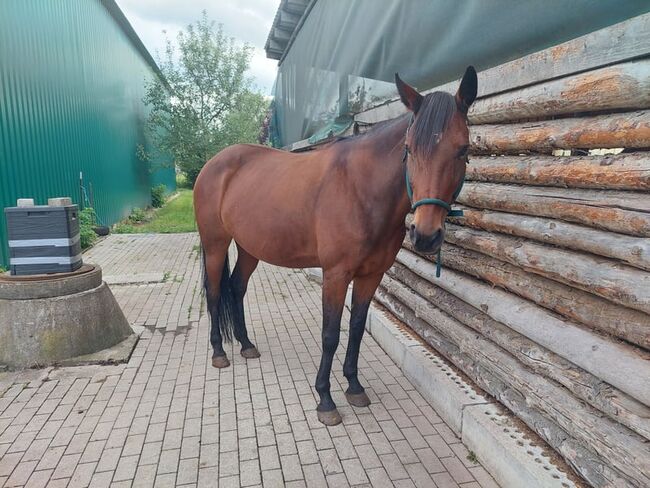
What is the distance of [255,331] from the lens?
14.2 feet

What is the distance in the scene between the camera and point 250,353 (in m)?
3.70

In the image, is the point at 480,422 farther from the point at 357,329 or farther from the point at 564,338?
the point at 357,329

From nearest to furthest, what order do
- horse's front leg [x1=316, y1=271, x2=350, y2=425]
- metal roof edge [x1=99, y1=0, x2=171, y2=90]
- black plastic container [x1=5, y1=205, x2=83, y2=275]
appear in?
horse's front leg [x1=316, y1=271, x2=350, y2=425]
black plastic container [x1=5, y1=205, x2=83, y2=275]
metal roof edge [x1=99, y1=0, x2=171, y2=90]

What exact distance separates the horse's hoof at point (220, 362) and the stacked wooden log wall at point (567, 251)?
1.84 meters

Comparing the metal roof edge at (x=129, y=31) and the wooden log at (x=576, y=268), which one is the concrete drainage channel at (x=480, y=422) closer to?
the wooden log at (x=576, y=268)

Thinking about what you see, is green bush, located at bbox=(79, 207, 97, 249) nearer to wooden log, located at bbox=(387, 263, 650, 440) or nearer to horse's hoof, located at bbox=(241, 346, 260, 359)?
horse's hoof, located at bbox=(241, 346, 260, 359)

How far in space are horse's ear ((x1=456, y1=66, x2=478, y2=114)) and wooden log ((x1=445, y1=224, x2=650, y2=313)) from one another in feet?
2.70

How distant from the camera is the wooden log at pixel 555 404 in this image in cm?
161

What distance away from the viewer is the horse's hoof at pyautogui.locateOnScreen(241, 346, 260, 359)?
12.1 feet

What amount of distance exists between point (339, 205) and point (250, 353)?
1.78 m

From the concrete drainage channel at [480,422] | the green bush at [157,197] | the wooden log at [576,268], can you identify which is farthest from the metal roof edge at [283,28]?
the green bush at [157,197]

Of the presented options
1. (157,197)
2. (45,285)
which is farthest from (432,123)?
(157,197)

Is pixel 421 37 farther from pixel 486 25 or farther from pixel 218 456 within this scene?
pixel 218 456

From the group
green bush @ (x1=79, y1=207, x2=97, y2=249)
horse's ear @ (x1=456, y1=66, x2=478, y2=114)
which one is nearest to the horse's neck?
horse's ear @ (x1=456, y1=66, x2=478, y2=114)
